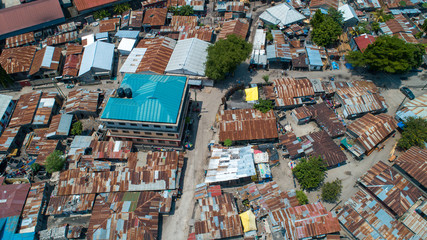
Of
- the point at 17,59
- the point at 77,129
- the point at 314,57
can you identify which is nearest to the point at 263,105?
the point at 314,57

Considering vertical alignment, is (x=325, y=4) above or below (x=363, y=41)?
above

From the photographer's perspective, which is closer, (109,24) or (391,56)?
(391,56)

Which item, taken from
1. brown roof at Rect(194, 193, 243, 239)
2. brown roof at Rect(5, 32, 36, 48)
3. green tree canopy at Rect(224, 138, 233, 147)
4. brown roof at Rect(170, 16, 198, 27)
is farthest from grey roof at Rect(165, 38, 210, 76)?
brown roof at Rect(5, 32, 36, 48)

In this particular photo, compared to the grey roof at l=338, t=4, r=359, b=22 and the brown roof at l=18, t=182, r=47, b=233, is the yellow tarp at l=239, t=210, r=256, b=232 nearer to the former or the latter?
the brown roof at l=18, t=182, r=47, b=233

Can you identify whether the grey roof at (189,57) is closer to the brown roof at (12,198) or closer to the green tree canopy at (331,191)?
the green tree canopy at (331,191)

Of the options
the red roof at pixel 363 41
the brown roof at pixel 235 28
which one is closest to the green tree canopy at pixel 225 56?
the brown roof at pixel 235 28

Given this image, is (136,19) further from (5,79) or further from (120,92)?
(120,92)
